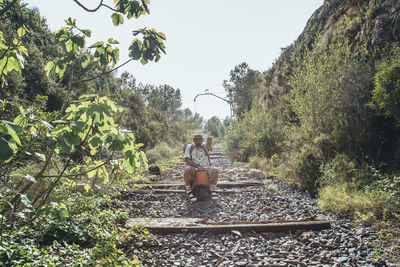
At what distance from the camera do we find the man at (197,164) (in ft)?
17.0

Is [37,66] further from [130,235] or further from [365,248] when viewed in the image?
[365,248]

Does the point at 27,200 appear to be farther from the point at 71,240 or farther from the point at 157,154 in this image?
the point at 157,154

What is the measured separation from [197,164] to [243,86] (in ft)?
67.9

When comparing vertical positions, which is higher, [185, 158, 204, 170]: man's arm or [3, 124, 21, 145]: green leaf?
[3, 124, 21, 145]: green leaf

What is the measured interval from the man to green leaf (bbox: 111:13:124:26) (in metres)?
3.67

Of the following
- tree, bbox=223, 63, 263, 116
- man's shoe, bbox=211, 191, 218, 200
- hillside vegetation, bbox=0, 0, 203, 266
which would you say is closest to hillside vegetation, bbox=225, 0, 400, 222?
man's shoe, bbox=211, 191, 218, 200

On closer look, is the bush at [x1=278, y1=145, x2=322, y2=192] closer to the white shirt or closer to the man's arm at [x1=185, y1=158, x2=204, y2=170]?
the white shirt

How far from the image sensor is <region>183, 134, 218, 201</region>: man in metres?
5.20

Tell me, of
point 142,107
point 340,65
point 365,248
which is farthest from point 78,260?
point 142,107

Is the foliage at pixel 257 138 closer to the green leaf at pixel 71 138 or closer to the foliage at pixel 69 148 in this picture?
the foliage at pixel 69 148

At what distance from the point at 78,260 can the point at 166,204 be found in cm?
277

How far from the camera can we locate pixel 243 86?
81.0 ft

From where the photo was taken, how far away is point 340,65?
6043 millimetres

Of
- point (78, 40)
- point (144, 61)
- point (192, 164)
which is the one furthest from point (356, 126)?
point (78, 40)
